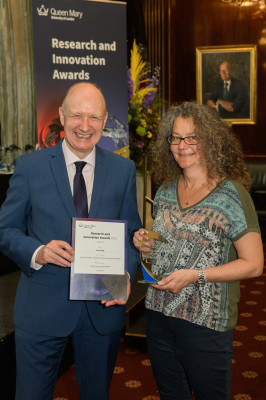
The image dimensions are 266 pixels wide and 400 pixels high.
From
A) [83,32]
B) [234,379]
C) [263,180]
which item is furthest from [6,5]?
[263,180]

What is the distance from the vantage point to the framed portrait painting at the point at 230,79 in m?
8.45

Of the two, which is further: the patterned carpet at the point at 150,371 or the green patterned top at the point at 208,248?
the patterned carpet at the point at 150,371

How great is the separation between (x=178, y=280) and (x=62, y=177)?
573 millimetres

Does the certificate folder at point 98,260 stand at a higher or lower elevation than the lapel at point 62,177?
lower

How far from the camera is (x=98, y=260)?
5.50 feet

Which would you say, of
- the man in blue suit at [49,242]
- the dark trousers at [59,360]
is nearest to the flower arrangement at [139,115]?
the man in blue suit at [49,242]

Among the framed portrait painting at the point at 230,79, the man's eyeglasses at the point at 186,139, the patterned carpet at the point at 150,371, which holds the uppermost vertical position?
the framed portrait painting at the point at 230,79

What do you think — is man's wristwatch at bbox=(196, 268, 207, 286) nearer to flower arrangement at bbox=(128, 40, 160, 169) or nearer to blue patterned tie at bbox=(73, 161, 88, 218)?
blue patterned tie at bbox=(73, 161, 88, 218)

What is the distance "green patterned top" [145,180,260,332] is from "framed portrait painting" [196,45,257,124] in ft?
22.8

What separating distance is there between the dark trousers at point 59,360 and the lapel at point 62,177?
40 centimetres

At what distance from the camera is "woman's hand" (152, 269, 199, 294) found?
1673mm

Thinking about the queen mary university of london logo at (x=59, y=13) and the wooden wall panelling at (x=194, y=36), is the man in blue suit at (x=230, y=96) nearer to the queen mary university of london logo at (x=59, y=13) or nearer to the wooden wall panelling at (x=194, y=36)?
the wooden wall panelling at (x=194, y=36)

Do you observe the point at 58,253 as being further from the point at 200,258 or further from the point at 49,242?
the point at 200,258

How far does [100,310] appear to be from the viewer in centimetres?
183
